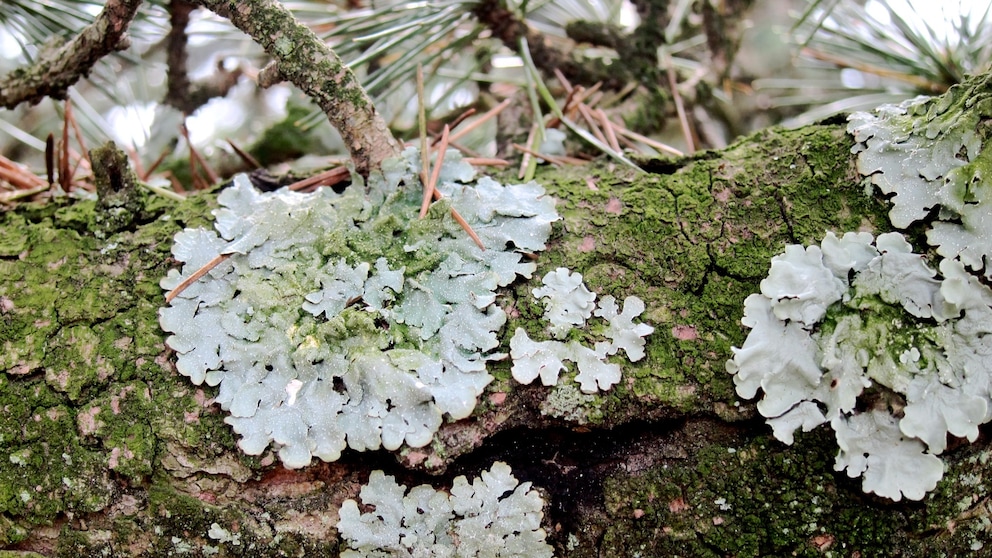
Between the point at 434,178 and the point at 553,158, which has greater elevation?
the point at 553,158

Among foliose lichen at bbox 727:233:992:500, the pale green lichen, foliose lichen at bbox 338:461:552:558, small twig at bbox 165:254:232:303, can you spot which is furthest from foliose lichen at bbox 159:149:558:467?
the pale green lichen

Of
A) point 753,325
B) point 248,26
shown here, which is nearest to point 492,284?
point 753,325

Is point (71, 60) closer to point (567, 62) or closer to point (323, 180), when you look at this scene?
point (323, 180)

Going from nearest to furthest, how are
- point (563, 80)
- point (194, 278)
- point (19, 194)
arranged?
point (194, 278) < point (19, 194) < point (563, 80)

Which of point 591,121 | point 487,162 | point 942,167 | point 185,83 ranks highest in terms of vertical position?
point 942,167

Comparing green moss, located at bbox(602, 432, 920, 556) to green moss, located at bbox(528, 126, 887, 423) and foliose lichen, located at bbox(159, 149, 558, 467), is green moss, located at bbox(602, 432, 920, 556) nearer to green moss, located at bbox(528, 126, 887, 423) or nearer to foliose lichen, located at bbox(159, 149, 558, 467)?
green moss, located at bbox(528, 126, 887, 423)

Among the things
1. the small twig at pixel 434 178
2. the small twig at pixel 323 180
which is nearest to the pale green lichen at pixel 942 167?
the small twig at pixel 434 178

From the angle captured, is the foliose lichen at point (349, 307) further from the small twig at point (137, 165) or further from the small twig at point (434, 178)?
the small twig at point (137, 165)

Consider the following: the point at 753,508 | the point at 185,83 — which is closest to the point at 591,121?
the point at 753,508
